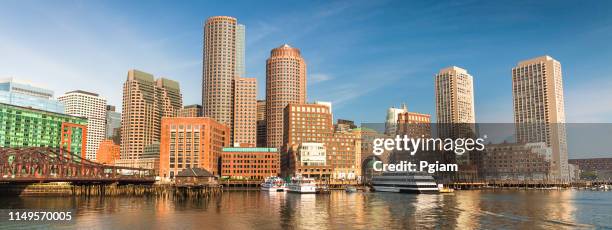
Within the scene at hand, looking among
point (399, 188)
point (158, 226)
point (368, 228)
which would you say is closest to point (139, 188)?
point (399, 188)

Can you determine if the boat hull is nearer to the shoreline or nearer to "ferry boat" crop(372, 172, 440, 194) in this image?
"ferry boat" crop(372, 172, 440, 194)

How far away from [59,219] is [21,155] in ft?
201

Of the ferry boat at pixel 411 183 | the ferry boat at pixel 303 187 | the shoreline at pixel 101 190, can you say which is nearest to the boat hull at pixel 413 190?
the ferry boat at pixel 411 183

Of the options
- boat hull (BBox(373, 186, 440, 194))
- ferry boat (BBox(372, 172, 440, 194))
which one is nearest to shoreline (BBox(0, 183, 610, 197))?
boat hull (BBox(373, 186, 440, 194))

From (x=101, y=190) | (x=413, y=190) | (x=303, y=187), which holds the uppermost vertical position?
(x=303, y=187)

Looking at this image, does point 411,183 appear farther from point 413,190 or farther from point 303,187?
point 303,187

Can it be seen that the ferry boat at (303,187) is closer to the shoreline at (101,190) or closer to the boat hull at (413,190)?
the shoreline at (101,190)

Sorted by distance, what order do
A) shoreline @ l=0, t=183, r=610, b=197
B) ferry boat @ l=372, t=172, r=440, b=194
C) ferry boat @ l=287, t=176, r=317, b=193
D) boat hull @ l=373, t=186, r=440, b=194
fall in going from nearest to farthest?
shoreline @ l=0, t=183, r=610, b=197 → ferry boat @ l=287, t=176, r=317, b=193 → boat hull @ l=373, t=186, r=440, b=194 → ferry boat @ l=372, t=172, r=440, b=194

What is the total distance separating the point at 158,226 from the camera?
72.6 meters

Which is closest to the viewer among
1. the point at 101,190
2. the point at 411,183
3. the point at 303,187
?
the point at 101,190

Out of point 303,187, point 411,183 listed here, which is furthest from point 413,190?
point 303,187

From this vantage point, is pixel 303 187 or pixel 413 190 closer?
pixel 303 187

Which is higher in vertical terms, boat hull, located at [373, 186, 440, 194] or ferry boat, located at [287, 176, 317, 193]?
ferry boat, located at [287, 176, 317, 193]

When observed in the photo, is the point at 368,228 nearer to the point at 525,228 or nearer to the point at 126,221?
the point at 525,228
